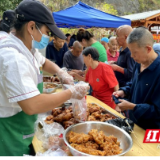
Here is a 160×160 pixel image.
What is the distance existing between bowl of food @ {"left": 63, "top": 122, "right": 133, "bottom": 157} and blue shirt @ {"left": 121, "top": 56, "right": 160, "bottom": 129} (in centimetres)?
39

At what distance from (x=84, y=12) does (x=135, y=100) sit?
19.9 ft

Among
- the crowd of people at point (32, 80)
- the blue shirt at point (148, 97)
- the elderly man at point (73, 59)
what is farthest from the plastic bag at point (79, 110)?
the elderly man at point (73, 59)

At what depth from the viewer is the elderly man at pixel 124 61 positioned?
310 cm

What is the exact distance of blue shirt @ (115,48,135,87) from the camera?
3.09 meters

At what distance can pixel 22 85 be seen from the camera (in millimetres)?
1106

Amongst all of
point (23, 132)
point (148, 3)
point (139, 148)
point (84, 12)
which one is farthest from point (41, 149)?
point (148, 3)

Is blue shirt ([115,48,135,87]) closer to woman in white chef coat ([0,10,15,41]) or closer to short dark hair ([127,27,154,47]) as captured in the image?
short dark hair ([127,27,154,47])

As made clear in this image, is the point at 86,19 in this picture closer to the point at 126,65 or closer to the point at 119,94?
the point at 126,65

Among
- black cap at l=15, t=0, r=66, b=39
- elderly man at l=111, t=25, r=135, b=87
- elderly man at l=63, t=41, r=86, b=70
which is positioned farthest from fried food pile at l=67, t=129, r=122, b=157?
elderly man at l=63, t=41, r=86, b=70

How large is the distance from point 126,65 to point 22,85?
8.31ft

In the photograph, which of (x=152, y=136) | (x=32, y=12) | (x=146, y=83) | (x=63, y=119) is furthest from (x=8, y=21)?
(x=152, y=136)

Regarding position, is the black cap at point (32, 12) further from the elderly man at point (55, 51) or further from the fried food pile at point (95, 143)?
the elderly man at point (55, 51)

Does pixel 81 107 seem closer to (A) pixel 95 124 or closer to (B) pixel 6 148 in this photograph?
(A) pixel 95 124

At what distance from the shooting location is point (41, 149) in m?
1.44
